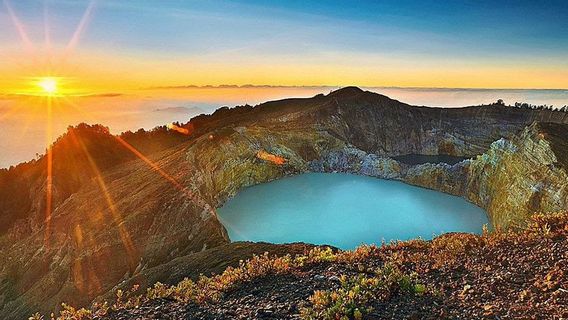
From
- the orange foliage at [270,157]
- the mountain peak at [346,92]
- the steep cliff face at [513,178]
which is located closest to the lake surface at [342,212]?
the steep cliff face at [513,178]

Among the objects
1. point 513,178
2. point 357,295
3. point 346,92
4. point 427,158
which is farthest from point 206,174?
point 427,158

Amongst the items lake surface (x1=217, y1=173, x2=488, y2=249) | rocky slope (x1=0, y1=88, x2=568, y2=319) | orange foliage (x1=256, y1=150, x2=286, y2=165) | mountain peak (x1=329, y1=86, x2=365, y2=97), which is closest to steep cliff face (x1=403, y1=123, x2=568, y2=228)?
rocky slope (x1=0, y1=88, x2=568, y2=319)

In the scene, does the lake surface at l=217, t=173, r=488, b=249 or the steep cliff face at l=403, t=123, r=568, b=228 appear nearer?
the steep cliff face at l=403, t=123, r=568, b=228

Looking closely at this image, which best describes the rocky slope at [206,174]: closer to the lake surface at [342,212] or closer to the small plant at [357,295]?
the lake surface at [342,212]

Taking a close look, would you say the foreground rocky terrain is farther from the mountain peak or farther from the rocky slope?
the mountain peak

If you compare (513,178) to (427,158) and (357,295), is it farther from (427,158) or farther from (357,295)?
(427,158)

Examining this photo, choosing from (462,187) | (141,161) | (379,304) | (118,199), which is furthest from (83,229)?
(462,187)

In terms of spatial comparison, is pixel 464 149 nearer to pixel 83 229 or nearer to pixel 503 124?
pixel 503 124
